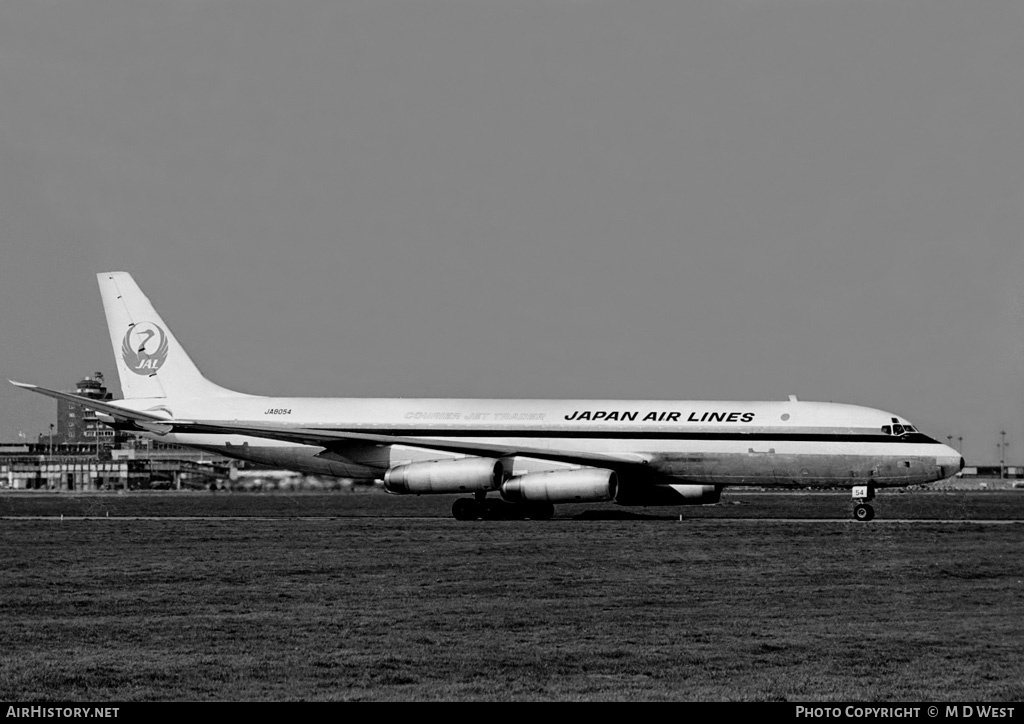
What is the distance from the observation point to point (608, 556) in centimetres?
3058

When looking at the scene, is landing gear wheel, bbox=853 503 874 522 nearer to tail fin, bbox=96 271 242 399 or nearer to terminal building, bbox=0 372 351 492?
tail fin, bbox=96 271 242 399

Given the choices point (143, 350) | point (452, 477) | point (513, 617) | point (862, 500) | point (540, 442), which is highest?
point (143, 350)

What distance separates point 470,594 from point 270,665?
7559mm

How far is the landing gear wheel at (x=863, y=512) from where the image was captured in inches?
1793

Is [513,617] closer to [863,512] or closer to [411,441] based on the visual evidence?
[863,512]

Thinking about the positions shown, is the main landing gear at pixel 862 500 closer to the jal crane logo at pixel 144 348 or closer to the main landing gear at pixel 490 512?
the main landing gear at pixel 490 512

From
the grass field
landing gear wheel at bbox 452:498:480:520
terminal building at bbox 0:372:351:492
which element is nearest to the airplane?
landing gear wheel at bbox 452:498:480:520

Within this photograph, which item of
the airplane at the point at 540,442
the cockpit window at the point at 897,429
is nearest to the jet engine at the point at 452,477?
the airplane at the point at 540,442

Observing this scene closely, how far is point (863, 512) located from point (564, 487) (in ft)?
30.7

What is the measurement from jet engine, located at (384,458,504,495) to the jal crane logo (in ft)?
43.0

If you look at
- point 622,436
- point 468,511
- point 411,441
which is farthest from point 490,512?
point 622,436

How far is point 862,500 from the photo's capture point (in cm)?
4634

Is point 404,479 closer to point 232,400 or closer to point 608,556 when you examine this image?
point 232,400

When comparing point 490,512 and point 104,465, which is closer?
point 490,512
